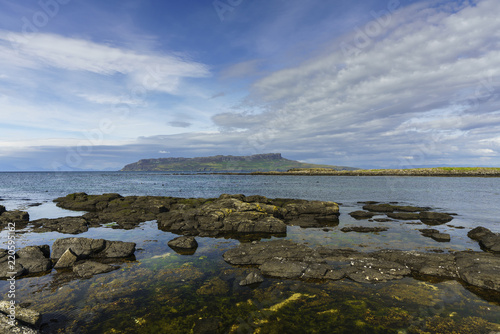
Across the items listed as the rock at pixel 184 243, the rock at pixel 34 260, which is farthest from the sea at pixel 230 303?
the rock at pixel 184 243

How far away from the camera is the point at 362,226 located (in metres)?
25.4

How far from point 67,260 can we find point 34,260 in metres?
1.83

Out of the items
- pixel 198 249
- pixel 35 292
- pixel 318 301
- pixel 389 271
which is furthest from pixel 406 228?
pixel 35 292

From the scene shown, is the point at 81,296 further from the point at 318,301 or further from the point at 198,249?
the point at 318,301

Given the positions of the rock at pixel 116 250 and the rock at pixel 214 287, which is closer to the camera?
the rock at pixel 214 287

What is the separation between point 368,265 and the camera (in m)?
13.8

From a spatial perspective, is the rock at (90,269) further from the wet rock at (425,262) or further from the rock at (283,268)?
the wet rock at (425,262)

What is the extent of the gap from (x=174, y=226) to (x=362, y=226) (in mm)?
19707

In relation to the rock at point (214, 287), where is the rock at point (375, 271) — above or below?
above

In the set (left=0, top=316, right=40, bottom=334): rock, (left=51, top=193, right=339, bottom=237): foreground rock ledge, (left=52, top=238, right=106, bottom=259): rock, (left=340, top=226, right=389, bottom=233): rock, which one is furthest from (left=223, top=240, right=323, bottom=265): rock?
(left=0, top=316, right=40, bottom=334): rock

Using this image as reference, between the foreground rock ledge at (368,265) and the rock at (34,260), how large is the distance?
34.7ft

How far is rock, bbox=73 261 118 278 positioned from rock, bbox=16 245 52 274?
191 centimetres

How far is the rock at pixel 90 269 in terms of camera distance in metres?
13.3

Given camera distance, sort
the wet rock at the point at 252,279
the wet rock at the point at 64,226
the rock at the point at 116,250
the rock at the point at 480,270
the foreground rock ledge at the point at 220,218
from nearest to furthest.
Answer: the rock at the point at 480,270 → the wet rock at the point at 252,279 → the rock at the point at 116,250 → the wet rock at the point at 64,226 → the foreground rock ledge at the point at 220,218
